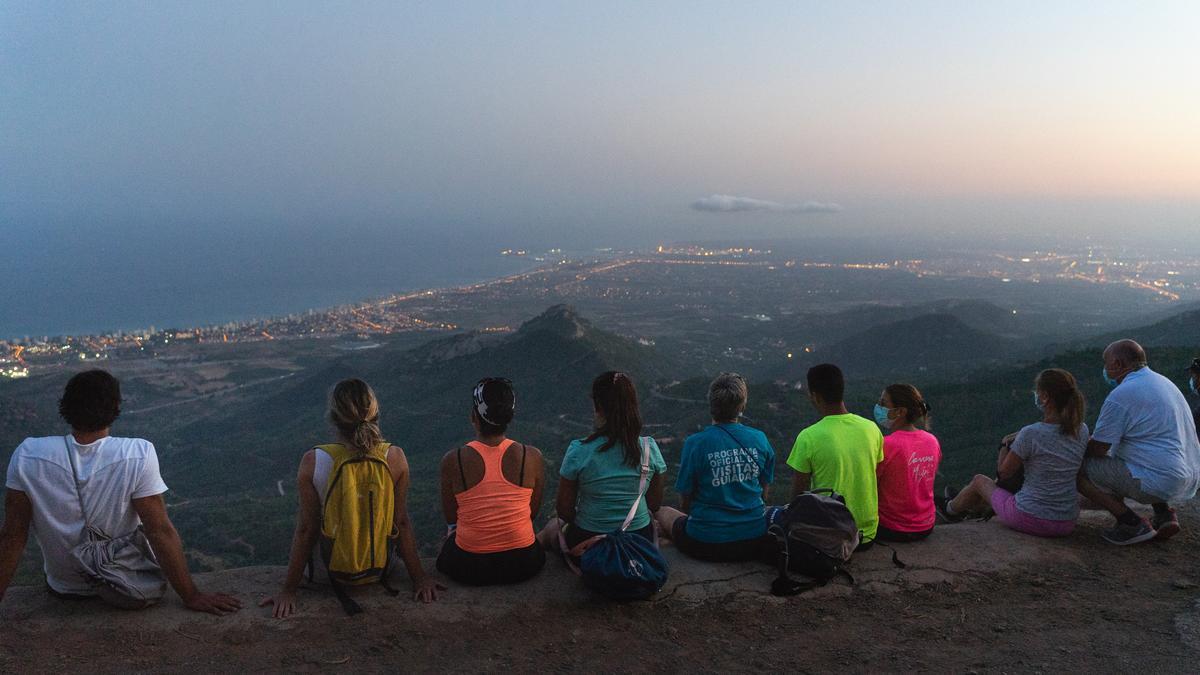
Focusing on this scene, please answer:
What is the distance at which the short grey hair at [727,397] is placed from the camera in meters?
5.44

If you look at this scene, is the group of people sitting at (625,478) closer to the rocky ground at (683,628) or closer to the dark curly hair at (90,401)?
the dark curly hair at (90,401)

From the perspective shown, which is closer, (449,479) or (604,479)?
(449,479)

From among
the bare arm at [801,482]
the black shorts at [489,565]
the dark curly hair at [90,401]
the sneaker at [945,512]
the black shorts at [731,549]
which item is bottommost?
the sneaker at [945,512]

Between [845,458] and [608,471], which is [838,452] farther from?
[608,471]

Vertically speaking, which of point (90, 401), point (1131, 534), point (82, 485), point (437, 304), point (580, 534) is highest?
point (90, 401)

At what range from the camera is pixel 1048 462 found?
251 inches

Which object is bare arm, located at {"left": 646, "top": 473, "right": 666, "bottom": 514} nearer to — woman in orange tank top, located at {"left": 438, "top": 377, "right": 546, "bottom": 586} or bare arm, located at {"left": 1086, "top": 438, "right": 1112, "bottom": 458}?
woman in orange tank top, located at {"left": 438, "top": 377, "right": 546, "bottom": 586}

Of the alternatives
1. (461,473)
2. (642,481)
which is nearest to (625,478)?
(642,481)

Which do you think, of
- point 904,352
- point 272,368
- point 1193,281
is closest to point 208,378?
point 272,368

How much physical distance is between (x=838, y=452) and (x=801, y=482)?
1.51 ft

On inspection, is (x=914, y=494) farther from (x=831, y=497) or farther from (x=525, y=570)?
(x=525, y=570)

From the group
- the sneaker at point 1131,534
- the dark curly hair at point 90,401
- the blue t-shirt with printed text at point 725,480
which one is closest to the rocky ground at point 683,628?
the blue t-shirt with printed text at point 725,480

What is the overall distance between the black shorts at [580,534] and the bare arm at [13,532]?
11.9ft

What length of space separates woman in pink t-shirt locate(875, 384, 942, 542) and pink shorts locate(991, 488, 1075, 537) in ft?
3.35
